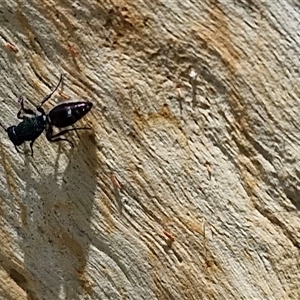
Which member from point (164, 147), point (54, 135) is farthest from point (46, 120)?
point (164, 147)

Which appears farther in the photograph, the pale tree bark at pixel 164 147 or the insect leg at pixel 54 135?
the insect leg at pixel 54 135

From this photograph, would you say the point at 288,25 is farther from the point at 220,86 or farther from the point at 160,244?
the point at 160,244

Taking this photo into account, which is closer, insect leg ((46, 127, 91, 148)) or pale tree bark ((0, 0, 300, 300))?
pale tree bark ((0, 0, 300, 300))

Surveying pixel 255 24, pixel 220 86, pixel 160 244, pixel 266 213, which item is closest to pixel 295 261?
pixel 266 213

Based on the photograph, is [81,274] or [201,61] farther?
[81,274]
